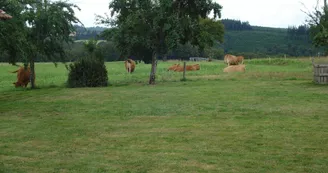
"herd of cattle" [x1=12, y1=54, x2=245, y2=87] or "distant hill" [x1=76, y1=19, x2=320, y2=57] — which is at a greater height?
"distant hill" [x1=76, y1=19, x2=320, y2=57]

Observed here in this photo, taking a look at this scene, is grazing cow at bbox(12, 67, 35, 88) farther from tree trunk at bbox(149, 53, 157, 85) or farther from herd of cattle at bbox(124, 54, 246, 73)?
herd of cattle at bbox(124, 54, 246, 73)

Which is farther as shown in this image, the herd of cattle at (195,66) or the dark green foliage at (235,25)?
the dark green foliage at (235,25)

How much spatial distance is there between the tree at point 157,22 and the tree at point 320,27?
5.26m

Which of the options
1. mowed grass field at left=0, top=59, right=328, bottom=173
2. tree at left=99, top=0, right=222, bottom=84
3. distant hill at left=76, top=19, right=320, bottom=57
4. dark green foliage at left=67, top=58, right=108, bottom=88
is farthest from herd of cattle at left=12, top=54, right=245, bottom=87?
distant hill at left=76, top=19, right=320, bottom=57

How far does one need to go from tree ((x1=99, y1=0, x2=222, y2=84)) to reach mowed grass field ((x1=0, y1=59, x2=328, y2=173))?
853cm

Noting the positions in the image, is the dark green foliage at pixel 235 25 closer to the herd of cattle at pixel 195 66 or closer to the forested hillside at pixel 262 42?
the forested hillside at pixel 262 42

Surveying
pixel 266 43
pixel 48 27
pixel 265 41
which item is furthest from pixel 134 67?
pixel 265 41

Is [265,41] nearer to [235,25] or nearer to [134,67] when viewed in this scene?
[235,25]

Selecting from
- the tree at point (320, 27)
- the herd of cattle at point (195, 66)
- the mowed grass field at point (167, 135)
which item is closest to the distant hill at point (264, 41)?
the herd of cattle at point (195, 66)

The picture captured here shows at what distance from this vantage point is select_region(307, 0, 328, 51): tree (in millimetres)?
22625

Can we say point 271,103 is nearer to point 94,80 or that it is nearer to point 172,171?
point 172,171

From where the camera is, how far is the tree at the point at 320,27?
22.6 m

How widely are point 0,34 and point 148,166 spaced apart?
407 inches

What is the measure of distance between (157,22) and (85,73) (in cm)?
485
